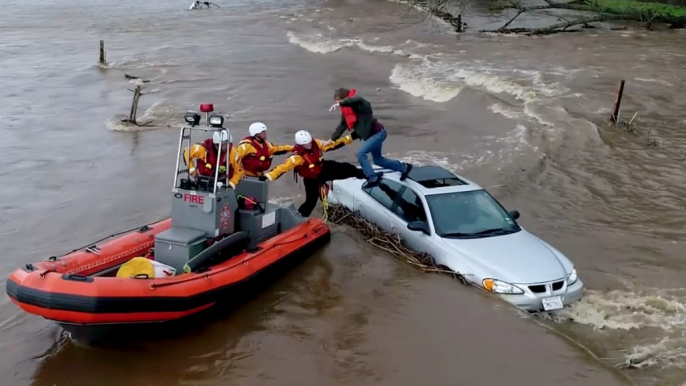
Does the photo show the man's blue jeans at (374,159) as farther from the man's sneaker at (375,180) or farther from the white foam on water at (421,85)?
the white foam on water at (421,85)

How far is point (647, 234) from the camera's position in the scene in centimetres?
1205

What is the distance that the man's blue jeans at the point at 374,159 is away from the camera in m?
10.9

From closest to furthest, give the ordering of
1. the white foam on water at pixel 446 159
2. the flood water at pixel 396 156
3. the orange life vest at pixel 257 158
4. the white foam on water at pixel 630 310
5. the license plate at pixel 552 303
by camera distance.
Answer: the flood water at pixel 396 156 → the license plate at pixel 552 303 → the white foam on water at pixel 630 310 → the orange life vest at pixel 257 158 → the white foam on water at pixel 446 159

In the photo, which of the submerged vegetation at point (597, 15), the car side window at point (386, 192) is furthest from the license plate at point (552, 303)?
the submerged vegetation at point (597, 15)

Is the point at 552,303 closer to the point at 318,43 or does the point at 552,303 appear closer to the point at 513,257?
the point at 513,257

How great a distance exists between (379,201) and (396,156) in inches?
227

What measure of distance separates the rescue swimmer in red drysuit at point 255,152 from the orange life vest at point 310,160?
560mm

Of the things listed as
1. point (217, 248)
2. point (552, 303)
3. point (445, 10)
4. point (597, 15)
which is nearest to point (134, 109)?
point (217, 248)

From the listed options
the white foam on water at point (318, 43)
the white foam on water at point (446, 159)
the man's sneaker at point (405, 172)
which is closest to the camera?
the man's sneaker at point (405, 172)

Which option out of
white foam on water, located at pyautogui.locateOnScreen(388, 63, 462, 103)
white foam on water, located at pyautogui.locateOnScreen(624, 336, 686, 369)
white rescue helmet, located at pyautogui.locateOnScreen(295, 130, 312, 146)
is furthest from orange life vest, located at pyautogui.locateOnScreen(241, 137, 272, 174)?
white foam on water, located at pyautogui.locateOnScreen(388, 63, 462, 103)

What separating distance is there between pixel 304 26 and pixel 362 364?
119 feet

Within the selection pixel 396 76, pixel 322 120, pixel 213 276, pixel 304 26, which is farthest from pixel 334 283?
pixel 304 26

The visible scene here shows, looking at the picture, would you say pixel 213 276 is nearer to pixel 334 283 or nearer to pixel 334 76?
pixel 334 283

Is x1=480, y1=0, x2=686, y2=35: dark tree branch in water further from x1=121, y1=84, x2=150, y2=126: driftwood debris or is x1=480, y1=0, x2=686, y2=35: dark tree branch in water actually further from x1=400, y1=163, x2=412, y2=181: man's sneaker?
x1=400, y1=163, x2=412, y2=181: man's sneaker
